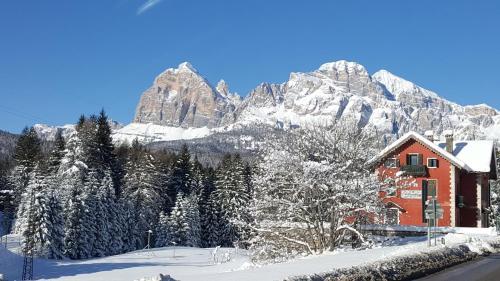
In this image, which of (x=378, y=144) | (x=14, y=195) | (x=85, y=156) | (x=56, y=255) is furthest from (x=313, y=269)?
(x=14, y=195)

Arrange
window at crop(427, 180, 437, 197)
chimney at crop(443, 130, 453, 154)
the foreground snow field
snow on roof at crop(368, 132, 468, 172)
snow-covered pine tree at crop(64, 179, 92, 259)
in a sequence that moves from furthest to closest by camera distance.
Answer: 1. snow-covered pine tree at crop(64, 179, 92, 259)
2. chimney at crop(443, 130, 453, 154)
3. window at crop(427, 180, 437, 197)
4. snow on roof at crop(368, 132, 468, 172)
5. the foreground snow field

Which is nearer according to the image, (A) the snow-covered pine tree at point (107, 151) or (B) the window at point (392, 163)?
(B) the window at point (392, 163)

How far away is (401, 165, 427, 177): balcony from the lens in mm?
51312

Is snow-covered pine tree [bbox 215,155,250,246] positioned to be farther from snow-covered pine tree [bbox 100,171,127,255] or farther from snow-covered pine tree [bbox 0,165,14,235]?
snow-covered pine tree [bbox 0,165,14,235]

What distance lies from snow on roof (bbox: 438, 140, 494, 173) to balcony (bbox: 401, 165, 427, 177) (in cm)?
418

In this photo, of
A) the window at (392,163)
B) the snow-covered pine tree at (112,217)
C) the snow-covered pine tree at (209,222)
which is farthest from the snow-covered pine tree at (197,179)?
the window at (392,163)

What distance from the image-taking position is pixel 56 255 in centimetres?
6038

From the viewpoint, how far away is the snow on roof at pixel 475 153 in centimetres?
5138

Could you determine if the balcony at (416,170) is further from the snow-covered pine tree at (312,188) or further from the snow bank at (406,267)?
the snow bank at (406,267)

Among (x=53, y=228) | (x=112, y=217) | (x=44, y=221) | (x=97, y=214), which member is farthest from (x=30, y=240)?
(x=112, y=217)

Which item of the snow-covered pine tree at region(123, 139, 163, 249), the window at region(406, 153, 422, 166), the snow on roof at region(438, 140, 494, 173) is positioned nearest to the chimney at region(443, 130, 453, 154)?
the snow on roof at region(438, 140, 494, 173)

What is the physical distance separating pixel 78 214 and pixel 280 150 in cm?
3755

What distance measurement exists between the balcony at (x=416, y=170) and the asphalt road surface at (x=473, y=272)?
27098 mm

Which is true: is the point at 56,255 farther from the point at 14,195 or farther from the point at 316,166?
the point at 14,195
